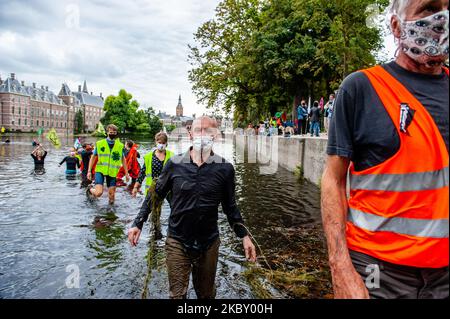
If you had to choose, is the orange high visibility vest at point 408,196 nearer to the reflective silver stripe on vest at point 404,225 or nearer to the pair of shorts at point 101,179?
the reflective silver stripe on vest at point 404,225

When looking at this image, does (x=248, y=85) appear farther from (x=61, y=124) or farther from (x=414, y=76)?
(x=61, y=124)

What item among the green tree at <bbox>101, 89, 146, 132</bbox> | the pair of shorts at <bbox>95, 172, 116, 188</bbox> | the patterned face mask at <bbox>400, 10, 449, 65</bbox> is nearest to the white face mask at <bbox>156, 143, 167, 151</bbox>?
the pair of shorts at <bbox>95, 172, 116, 188</bbox>

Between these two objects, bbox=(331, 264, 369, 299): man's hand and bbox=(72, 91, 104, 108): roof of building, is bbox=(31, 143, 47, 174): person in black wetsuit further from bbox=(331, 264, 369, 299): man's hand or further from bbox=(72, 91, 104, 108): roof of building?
bbox=(72, 91, 104, 108): roof of building

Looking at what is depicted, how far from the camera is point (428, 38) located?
1.65 metres

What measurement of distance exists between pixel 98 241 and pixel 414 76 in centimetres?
Answer: 733

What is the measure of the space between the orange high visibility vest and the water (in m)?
3.06

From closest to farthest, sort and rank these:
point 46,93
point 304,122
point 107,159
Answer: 1. point 107,159
2. point 304,122
3. point 46,93

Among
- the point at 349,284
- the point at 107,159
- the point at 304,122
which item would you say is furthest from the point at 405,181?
the point at 304,122

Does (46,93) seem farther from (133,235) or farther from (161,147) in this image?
(133,235)

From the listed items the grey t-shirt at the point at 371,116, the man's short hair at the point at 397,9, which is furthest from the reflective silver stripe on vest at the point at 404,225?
the man's short hair at the point at 397,9

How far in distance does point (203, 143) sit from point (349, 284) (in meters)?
2.58

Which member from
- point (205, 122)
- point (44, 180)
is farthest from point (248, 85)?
point (205, 122)

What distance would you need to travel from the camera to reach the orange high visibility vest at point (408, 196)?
1499 mm
